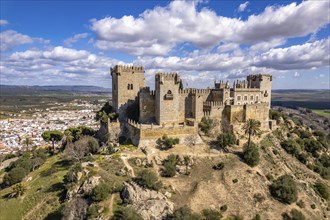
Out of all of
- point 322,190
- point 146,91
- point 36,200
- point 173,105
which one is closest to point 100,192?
point 36,200

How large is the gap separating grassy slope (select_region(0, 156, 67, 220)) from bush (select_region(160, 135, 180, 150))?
63.4 ft

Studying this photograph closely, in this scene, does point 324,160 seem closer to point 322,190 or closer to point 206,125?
point 322,190

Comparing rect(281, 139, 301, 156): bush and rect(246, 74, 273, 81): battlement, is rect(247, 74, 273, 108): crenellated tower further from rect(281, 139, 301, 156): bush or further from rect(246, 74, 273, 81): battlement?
rect(281, 139, 301, 156): bush

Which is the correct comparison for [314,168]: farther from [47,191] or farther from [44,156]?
[44,156]

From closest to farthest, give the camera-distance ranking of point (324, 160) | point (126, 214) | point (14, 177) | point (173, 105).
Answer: point (126, 214) < point (14, 177) < point (173, 105) < point (324, 160)

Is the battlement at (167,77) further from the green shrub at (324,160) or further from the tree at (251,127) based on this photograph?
the green shrub at (324,160)

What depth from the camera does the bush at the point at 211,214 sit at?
4066 centimetres

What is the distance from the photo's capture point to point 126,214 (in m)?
36.8

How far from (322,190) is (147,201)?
120ft

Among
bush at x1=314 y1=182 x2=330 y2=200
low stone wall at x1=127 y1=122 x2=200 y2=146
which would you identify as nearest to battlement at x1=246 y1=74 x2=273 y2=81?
low stone wall at x1=127 y1=122 x2=200 y2=146

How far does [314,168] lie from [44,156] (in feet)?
205

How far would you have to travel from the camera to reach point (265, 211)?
45.2 meters

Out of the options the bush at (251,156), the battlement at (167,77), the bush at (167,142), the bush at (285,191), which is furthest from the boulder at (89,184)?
the bush at (285,191)

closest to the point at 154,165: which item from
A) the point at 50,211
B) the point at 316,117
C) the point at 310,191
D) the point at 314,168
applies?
the point at 50,211
